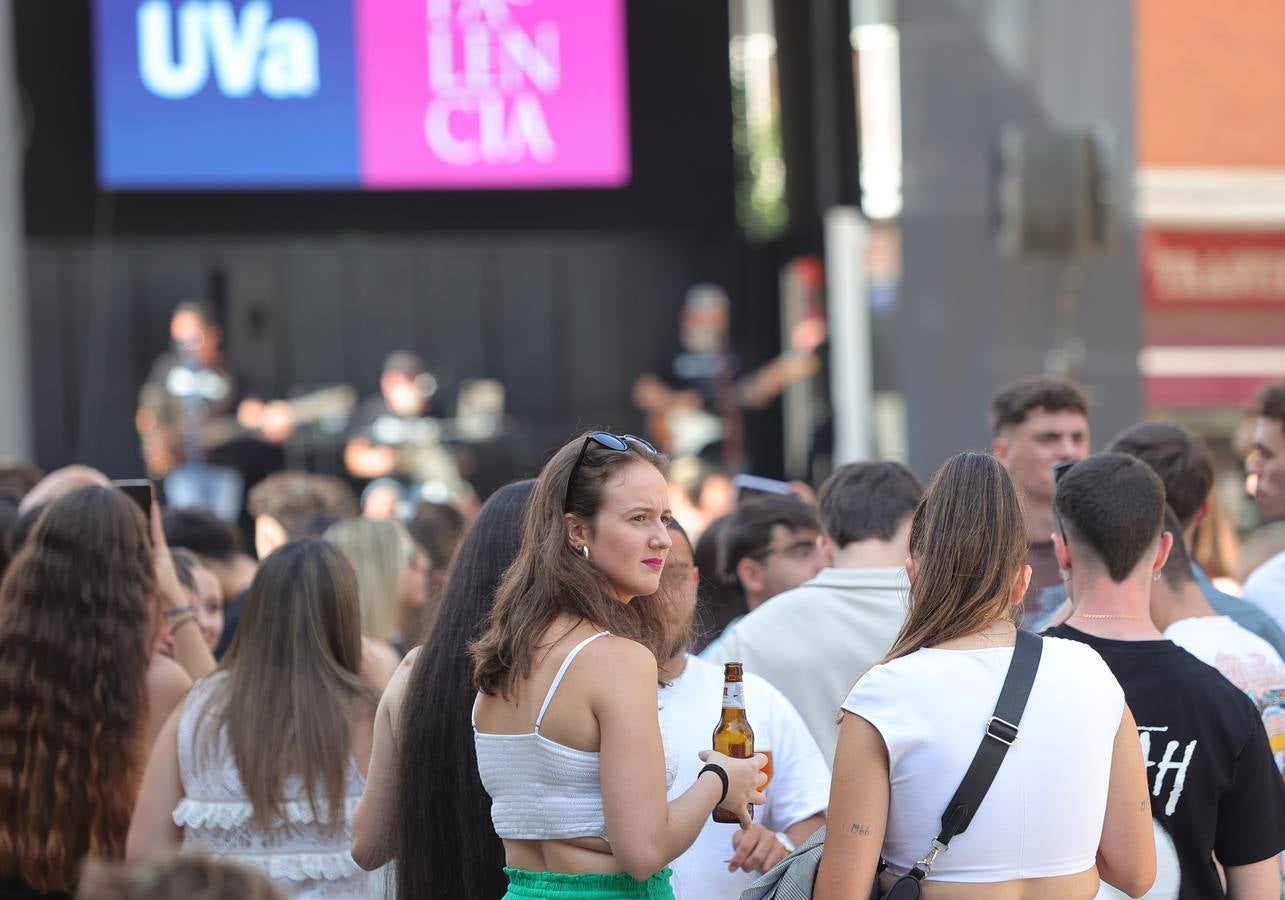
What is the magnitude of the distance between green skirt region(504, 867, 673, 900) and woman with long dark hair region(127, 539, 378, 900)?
32.2 inches

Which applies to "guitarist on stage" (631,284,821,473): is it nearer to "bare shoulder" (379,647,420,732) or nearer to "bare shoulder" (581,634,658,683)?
"bare shoulder" (379,647,420,732)

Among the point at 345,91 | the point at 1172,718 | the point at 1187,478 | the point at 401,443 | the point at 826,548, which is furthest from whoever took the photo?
the point at 401,443

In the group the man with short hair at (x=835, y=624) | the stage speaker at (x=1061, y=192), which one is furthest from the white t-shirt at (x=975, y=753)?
the stage speaker at (x=1061, y=192)

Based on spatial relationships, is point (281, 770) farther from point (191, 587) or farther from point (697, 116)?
point (697, 116)

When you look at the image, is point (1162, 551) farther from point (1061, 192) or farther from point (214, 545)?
point (1061, 192)

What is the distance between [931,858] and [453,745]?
2.82 ft

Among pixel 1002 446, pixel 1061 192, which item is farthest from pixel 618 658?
pixel 1061 192

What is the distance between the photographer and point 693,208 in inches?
542

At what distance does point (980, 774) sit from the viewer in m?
2.23

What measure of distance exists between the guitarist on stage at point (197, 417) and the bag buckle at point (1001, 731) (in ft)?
36.4

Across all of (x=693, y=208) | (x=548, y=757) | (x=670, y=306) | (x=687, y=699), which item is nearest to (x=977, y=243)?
(x=693, y=208)

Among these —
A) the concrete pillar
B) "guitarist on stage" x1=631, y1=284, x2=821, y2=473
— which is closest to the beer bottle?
the concrete pillar

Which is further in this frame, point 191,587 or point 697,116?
point 697,116

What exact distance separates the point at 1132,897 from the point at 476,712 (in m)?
1.08
